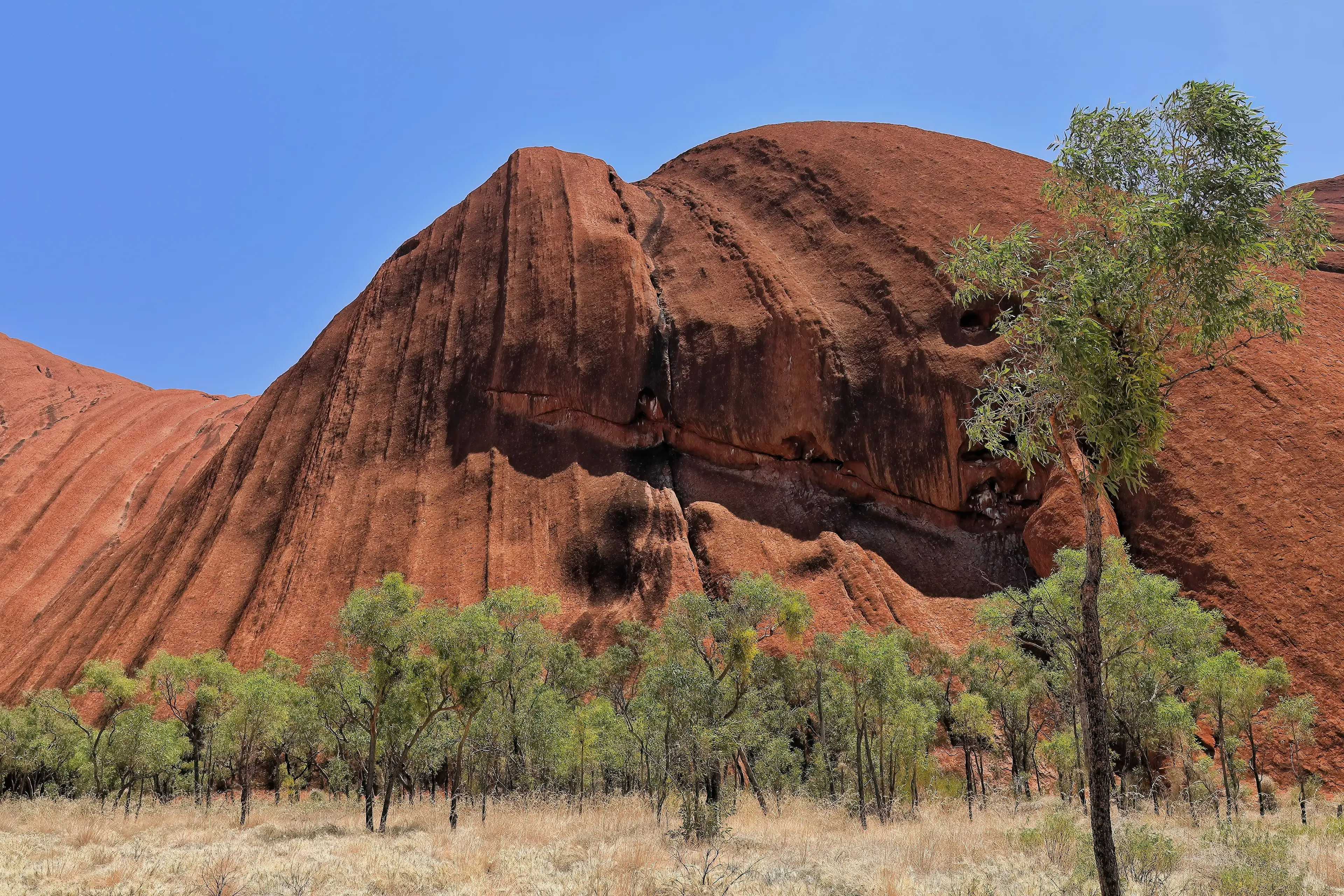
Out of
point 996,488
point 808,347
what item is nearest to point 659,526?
point 808,347

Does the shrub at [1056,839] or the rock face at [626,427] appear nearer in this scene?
the shrub at [1056,839]

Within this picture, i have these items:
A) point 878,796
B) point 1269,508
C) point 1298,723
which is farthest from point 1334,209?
point 878,796

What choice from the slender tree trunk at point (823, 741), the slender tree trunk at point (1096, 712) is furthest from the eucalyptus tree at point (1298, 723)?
the slender tree trunk at point (1096, 712)

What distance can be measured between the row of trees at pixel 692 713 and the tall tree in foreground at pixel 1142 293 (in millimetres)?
5853

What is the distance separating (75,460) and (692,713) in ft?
250

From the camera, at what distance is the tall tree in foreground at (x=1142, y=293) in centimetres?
912

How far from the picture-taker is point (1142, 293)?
9.38 meters

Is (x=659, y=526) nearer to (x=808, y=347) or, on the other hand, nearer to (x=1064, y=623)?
(x=808, y=347)

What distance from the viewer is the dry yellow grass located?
479 inches

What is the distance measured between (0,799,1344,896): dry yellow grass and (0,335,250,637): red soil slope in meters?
47.6

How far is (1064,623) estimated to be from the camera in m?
9.33

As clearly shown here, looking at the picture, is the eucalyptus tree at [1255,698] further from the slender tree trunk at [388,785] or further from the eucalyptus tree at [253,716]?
the eucalyptus tree at [253,716]

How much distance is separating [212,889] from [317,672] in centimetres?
1764

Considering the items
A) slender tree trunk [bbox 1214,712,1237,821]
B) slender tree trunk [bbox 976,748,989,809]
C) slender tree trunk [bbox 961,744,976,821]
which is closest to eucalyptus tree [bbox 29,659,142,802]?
slender tree trunk [bbox 961,744,976,821]
